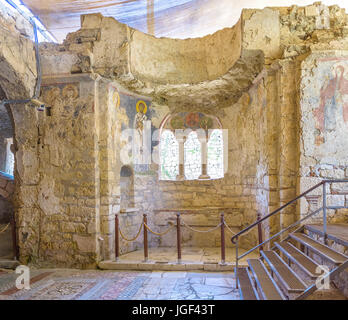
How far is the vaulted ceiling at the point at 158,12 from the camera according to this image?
6.54 meters

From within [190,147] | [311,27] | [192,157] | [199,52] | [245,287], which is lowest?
[245,287]

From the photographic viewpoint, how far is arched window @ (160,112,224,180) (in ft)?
28.6

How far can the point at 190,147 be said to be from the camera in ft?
29.1

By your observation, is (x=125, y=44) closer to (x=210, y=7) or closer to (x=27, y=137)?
(x=210, y=7)

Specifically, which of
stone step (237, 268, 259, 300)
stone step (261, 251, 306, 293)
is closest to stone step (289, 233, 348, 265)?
stone step (261, 251, 306, 293)

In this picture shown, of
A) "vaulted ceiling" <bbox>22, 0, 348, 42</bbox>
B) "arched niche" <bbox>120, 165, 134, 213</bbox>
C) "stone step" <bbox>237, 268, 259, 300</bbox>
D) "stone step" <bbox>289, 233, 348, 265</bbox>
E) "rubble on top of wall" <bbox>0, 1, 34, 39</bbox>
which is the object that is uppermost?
"vaulted ceiling" <bbox>22, 0, 348, 42</bbox>

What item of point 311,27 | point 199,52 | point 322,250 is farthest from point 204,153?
point 322,250

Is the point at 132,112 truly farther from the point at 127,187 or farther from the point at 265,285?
the point at 265,285

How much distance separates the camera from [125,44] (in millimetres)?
6754

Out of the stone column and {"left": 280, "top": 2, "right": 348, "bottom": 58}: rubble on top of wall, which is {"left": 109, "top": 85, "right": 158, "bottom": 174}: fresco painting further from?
{"left": 280, "top": 2, "right": 348, "bottom": 58}: rubble on top of wall

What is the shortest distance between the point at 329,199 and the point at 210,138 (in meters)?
3.96

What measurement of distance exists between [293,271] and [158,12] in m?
6.11

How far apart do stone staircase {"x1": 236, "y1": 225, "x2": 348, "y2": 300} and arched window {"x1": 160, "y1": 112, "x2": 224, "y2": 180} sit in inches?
140

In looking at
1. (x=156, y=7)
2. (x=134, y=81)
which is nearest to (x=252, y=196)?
(x=134, y=81)
